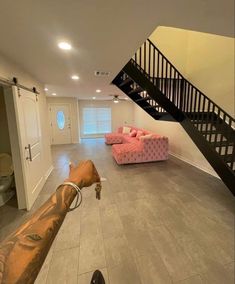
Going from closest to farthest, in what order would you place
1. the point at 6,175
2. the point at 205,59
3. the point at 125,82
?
the point at 6,175 < the point at 125,82 < the point at 205,59

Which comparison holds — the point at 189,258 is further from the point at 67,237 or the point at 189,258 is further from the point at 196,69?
the point at 196,69

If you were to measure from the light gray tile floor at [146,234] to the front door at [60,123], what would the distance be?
5046 millimetres

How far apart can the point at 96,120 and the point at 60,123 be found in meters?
2.38

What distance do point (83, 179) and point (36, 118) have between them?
315 centimetres

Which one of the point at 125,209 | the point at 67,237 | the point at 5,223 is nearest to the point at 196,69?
the point at 125,209

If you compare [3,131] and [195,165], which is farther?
[195,165]

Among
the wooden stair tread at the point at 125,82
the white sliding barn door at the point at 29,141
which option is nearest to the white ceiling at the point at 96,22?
the white sliding barn door at the point at 29,141

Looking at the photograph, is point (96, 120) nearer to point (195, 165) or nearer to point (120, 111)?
point (120, 111)

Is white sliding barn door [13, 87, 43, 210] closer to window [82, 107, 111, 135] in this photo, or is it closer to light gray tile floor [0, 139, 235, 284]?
light gray tile floor [0, 139, 235, 284]

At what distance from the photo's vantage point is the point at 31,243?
1.23 feet

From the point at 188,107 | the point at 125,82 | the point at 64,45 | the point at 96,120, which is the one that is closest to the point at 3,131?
the point at 64,45

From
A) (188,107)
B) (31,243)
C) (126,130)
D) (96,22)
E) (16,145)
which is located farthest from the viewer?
(126,130)

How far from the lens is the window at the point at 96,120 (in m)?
9.65

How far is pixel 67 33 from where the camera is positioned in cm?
159
